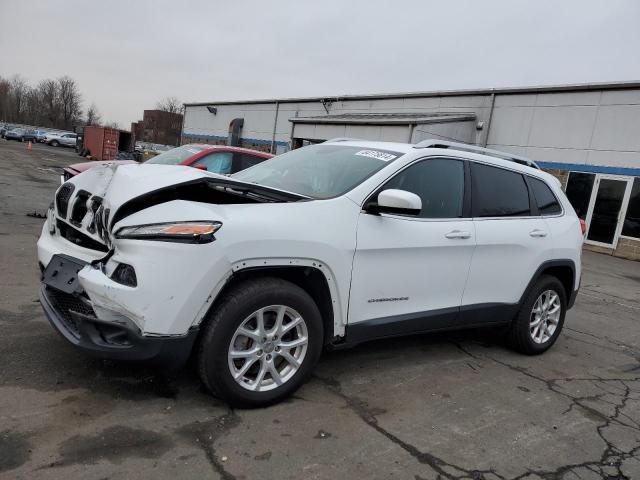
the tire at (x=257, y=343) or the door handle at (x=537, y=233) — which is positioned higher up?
the door handle at (x=537, y=233)

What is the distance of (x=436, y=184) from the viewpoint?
4016 mm

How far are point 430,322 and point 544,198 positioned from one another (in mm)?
1998

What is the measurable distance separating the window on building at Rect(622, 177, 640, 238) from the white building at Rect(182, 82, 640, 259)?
26mm

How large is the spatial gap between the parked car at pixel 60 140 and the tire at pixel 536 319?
5276cm

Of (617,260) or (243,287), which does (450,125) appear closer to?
(617,260)

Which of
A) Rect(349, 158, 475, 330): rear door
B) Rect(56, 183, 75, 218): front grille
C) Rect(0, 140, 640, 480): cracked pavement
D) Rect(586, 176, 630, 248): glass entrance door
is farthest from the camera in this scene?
Rect(586, 176, 630, 248): glass entrance door

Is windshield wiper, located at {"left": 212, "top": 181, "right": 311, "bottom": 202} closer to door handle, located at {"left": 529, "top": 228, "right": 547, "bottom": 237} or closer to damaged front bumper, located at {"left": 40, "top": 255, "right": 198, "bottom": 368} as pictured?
damaged front bumper, located at {"left": 40, "top": 255, "right": 198, "bottom": 368}

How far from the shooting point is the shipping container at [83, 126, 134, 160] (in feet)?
105

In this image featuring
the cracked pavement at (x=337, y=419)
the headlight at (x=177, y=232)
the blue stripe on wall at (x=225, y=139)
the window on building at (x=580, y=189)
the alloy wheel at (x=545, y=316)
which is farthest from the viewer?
the blue stripe on wall at (x=225, y=139)

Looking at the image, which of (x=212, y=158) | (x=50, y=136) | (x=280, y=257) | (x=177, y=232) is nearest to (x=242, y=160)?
(x=212, y=158)

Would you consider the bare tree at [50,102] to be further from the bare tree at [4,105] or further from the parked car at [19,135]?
the parked car at [19,135]

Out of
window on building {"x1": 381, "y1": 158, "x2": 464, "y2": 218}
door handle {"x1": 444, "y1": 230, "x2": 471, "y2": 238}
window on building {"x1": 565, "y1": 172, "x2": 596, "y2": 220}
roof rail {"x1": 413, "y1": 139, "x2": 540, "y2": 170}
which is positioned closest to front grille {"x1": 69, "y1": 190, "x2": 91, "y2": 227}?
window on building {"x1": 381, "y1": 158, "x2": 464, "y2": 218}

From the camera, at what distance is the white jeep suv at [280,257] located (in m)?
2.78

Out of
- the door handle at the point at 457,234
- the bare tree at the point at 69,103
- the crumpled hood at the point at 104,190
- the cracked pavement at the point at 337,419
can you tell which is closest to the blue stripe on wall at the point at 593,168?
the cracked pavement at the point at 337,419
